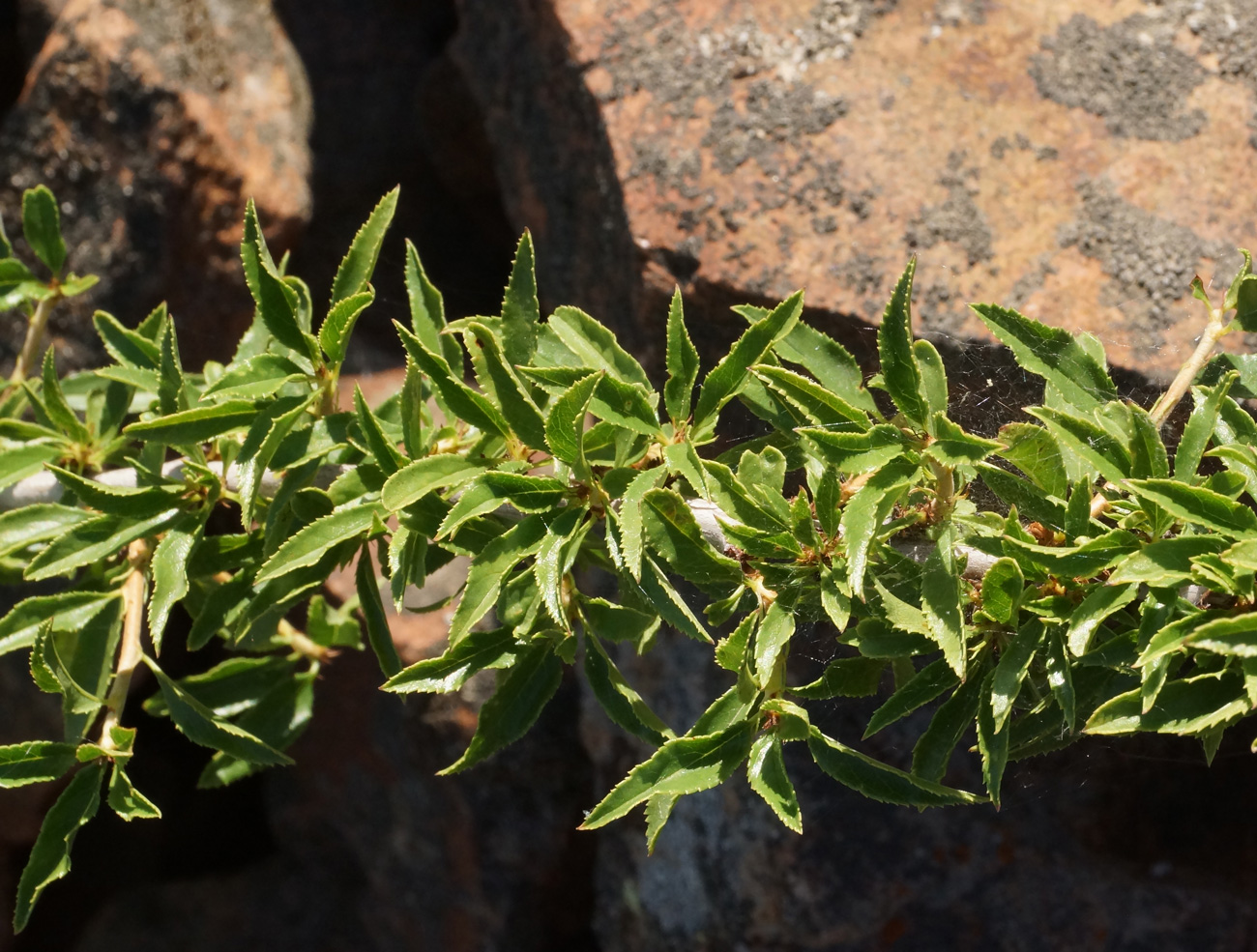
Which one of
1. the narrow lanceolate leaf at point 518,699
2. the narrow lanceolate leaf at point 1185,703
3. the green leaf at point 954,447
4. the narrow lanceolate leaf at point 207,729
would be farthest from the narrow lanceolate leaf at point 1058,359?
the narrow lanceolate leaf at point 207,729

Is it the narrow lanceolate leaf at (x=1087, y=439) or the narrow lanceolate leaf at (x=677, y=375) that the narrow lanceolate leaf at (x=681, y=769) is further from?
the narrow lanceolate leaf at (x=1087, y=439)

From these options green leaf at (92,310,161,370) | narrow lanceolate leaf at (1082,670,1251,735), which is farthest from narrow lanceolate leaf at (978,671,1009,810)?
green leaf at (92,310,161,370)

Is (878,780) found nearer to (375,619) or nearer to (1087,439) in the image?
→ (1087,439)

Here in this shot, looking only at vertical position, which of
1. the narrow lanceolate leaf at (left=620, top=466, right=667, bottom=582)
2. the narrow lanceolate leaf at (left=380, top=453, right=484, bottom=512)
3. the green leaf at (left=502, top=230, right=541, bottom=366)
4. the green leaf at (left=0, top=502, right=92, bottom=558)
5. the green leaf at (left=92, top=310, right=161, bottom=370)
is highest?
the green leaf at (left=502, top=230, right=541, bottom=366)

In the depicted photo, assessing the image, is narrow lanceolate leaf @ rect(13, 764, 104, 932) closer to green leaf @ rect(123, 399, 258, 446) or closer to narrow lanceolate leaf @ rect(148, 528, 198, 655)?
narrow lanceolate leaf @ rect(148, 528, 198, 655)

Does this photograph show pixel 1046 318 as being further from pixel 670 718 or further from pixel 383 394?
pixel 383 394

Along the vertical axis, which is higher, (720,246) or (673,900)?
(720,246)

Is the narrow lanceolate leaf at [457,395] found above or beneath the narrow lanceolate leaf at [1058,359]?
above

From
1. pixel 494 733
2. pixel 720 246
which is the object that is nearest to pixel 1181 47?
pixel 720 246
